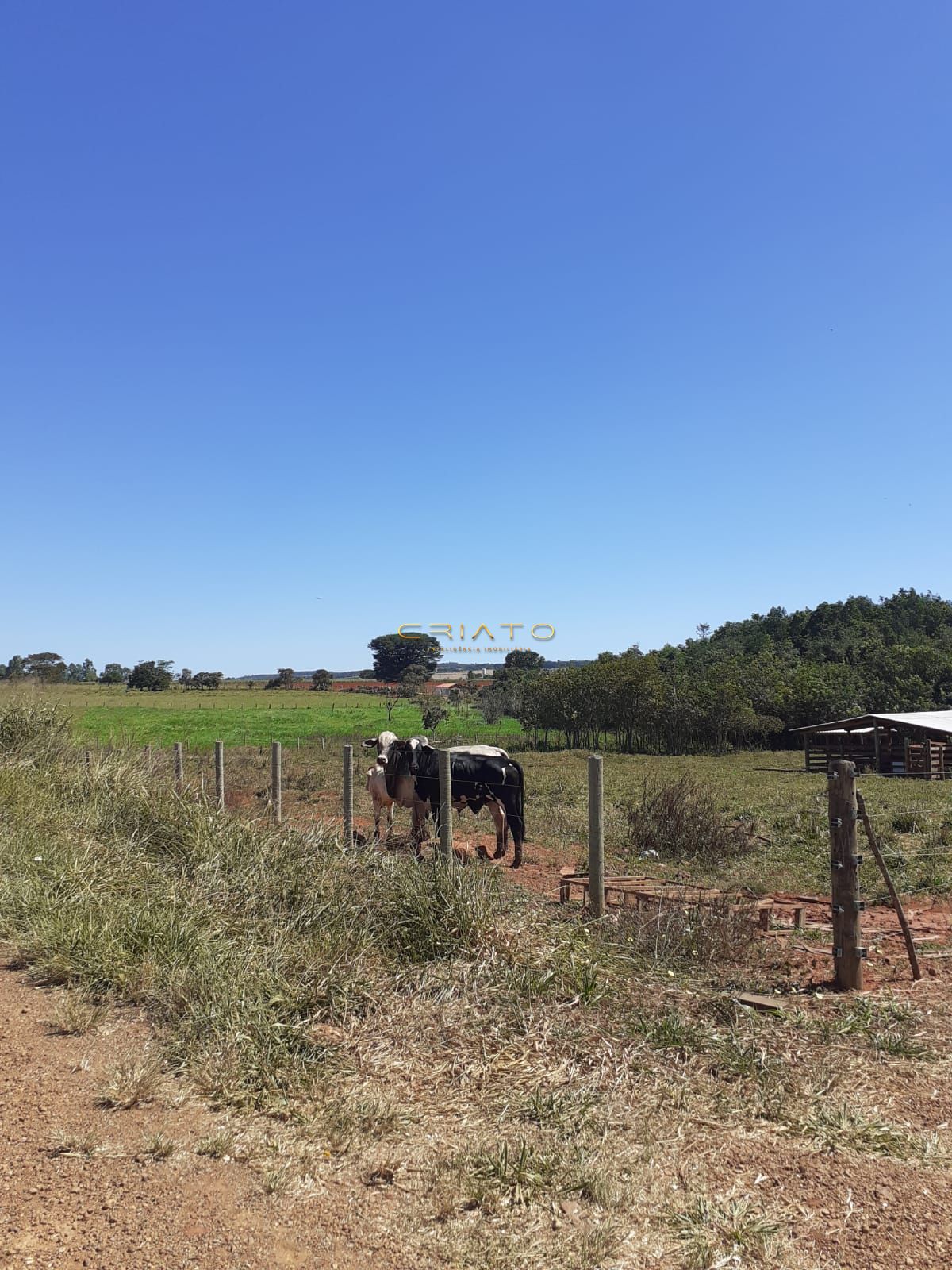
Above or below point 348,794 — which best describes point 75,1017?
below

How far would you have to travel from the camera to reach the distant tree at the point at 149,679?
78.8 meters

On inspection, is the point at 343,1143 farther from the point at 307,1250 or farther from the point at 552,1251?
the point at 552,1251

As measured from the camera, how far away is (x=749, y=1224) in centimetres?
296

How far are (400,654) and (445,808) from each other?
101 meters

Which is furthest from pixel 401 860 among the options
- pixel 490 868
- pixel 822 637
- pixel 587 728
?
pixel 822 637

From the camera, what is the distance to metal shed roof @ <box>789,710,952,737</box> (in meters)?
28.6

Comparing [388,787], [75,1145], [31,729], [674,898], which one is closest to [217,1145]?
[75,1145]

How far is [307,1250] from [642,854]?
28.5ft

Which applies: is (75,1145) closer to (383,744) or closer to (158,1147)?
(158,1147)

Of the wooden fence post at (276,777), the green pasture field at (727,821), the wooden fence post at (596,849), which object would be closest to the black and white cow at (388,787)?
the green pasture field at (727,821)

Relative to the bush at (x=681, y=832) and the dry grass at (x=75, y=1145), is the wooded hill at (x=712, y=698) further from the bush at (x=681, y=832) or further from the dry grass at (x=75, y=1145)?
the dry grass at (x=75, y=1145)

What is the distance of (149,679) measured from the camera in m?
79.6

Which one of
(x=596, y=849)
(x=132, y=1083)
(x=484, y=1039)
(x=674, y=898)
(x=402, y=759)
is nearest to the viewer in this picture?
(x=132, y=1083)

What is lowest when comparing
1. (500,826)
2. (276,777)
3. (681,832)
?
(681,832)
